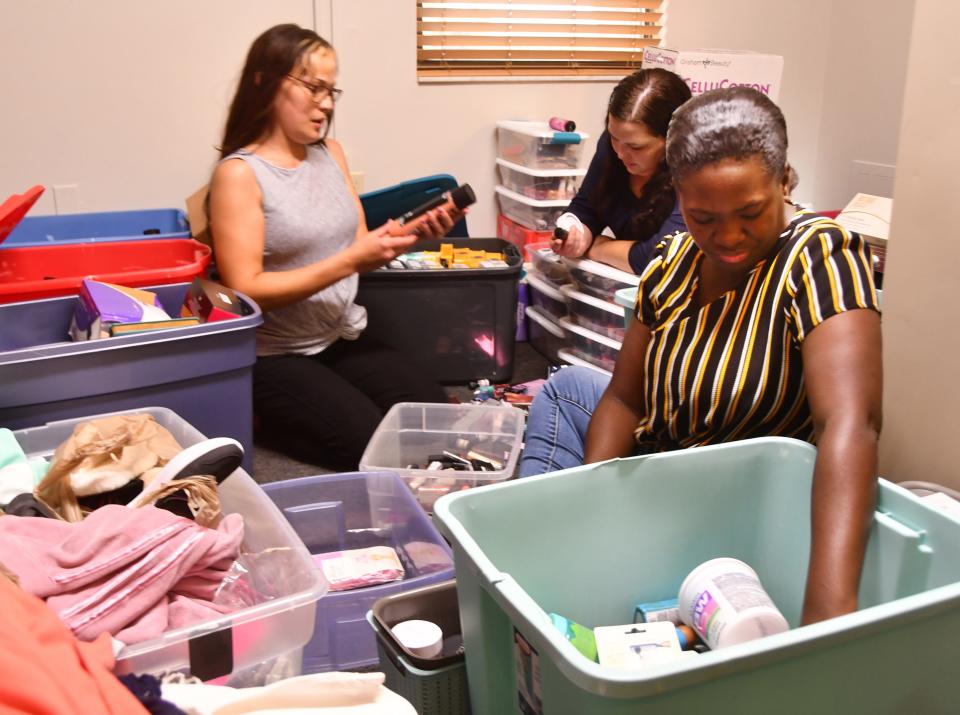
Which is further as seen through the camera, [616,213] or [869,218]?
[616,213]

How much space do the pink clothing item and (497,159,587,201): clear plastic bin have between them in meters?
1.75

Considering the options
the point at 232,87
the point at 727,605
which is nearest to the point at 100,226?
the point at 232,87

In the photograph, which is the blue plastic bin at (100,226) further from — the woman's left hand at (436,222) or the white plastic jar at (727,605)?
the white plastic jar at (727,605)

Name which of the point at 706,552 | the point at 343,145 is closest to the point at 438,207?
the point at 343,145

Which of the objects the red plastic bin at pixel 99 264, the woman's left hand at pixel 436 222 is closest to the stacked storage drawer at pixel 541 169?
the woman's left hand at pixel 436 222

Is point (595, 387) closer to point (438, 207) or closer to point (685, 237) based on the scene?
point (685, 237)

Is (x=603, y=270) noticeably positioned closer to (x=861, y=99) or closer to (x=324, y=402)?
(x=324, y=402)

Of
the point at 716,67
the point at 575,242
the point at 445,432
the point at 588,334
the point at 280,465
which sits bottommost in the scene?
the point at 280,465

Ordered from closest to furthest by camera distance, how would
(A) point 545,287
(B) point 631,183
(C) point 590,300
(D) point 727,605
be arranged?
(D) point 727,605 < (B) point 631,183 < (C) point 590,300 < (A) point 545,287

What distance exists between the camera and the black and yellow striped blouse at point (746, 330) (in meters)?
0.98

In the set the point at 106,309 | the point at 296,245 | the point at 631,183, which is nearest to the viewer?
the point at 106,309

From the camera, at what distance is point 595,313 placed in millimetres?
2287

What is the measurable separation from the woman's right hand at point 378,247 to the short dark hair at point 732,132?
0.99 meters

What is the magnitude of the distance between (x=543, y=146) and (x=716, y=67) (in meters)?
0.52
